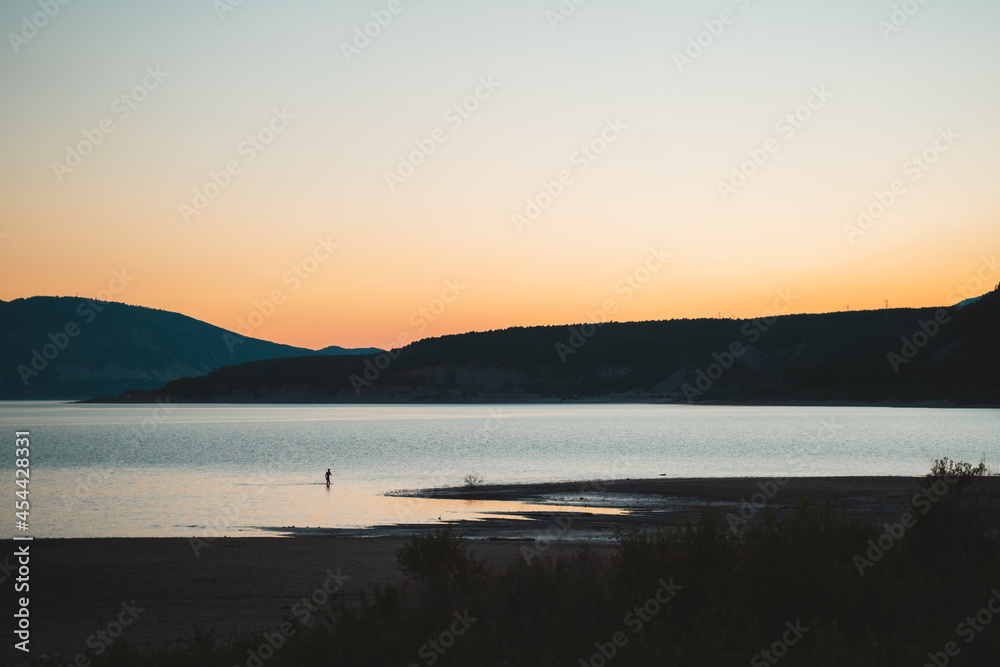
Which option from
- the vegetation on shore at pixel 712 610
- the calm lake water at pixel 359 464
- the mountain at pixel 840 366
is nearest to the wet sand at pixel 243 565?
the vegetation on shore at pixel 712 610

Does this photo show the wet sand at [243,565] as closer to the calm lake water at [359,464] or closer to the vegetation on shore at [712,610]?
the vegetation on shore at [712,610]

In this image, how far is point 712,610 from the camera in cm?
886

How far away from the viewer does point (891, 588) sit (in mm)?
9102

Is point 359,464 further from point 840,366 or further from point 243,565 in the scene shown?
point 840,366

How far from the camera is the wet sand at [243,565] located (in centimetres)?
1423

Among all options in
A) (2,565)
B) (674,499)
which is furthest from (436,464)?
(2,565)

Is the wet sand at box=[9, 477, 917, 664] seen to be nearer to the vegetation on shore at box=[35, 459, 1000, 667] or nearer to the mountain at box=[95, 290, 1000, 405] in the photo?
the vegetation on shore at box=[35, 459, 1000, 667]

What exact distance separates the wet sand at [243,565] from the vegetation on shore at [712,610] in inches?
55.8

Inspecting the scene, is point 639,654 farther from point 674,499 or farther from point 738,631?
point 674,499

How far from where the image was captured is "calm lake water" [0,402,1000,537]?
31.1 meters

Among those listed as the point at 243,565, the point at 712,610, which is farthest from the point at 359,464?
the point at 712,610

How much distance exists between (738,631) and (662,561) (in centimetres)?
157

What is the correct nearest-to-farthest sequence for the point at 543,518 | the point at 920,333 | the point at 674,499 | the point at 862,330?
the point at 543,518 → the point at 674,499 → the point at 920,333 → the point at 862,330

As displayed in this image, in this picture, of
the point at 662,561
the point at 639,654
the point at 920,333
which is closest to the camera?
the point at 639,654
